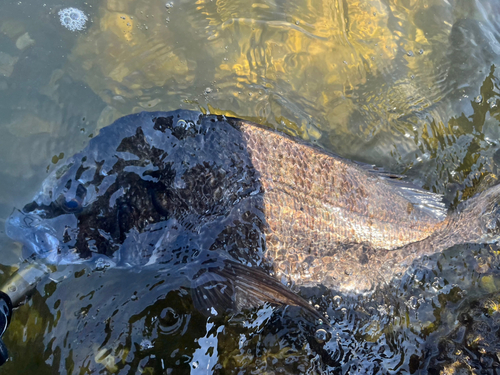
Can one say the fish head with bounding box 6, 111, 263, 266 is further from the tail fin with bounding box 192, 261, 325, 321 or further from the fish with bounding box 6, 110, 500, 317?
the tail fin with bounding box 192, 261, 325, 321

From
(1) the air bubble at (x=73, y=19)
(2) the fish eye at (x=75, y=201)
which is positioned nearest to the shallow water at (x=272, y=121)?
(1) the air bubble at (x=73, y=19)

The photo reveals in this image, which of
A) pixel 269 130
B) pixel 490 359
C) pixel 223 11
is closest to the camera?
pixel 490 359

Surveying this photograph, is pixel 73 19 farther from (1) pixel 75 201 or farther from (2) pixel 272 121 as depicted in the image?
(2) pixel 272 121

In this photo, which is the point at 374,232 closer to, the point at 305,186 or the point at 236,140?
the point at 305,186

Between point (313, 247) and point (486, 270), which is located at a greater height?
point (313, 247)

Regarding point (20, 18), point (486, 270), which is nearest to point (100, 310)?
point (20, 18)

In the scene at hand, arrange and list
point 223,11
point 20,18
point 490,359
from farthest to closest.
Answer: point 223,11, point 20,18, point 490,359
